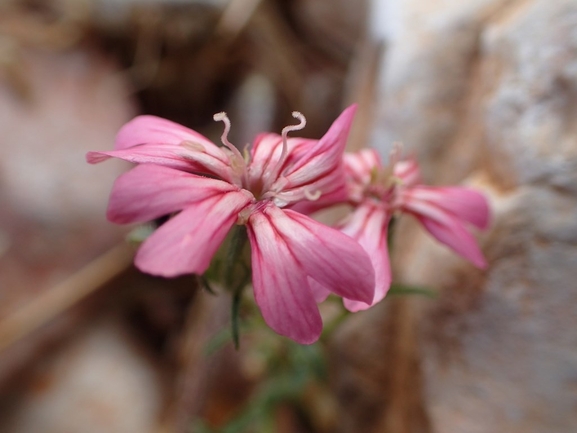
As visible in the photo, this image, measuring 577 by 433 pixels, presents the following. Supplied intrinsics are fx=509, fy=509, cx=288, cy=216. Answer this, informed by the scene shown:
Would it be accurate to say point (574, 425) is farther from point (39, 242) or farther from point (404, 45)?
point (39, 242)

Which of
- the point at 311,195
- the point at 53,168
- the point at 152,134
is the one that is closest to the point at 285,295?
the point at 311,195

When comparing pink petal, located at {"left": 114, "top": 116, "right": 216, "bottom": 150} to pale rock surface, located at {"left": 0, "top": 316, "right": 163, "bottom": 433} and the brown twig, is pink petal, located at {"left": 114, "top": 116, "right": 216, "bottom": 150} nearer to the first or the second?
the brown twig

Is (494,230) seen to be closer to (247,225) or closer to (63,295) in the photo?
(247,225)

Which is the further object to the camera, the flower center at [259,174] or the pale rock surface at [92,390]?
the pale rock surface at [92,390]

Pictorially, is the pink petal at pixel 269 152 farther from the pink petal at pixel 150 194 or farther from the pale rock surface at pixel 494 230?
the pale rock surface at pixel 494 230

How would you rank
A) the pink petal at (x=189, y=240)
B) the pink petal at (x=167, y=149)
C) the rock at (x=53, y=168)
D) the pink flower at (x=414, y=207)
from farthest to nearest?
1. the rock at (x=53, y=168)
2. the pink flower at (x=414, y=207)
3. the pink petal at (x=167, y=149)
4. the pink petal at (x=189, y=240)

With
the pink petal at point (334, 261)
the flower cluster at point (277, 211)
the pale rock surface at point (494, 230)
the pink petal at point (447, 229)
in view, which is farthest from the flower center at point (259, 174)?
the pale rock surface at point (494, 230)

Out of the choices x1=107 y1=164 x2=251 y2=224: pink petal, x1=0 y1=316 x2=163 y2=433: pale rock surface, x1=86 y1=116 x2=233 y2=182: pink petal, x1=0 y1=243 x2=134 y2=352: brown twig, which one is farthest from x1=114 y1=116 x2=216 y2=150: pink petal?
x1=0 y1=316 x2=163 y2=433: pale rock surface
